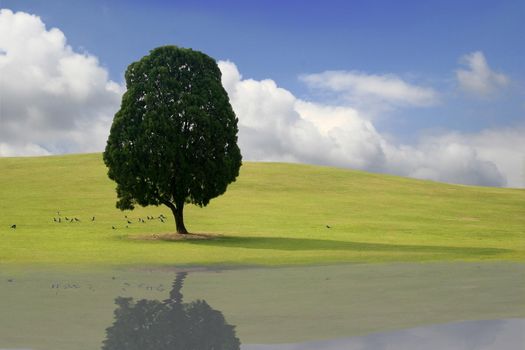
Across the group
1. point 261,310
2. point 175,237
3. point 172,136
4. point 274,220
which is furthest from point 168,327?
point 274,220

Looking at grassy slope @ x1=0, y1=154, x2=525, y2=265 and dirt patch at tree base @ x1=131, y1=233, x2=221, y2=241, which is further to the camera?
dirt patch at tree base @ x1=131, y1=233, x2=221, y2=241

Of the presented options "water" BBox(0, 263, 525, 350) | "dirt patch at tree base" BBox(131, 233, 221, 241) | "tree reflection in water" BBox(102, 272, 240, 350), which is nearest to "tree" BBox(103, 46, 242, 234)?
"dirt patch at tree base" BBox(131, 233, 221, 241)

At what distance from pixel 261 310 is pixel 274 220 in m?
40.0

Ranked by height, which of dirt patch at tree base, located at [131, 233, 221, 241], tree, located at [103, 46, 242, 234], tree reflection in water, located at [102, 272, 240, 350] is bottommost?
tree reflection in water, located at [102, 272, 240, 350]

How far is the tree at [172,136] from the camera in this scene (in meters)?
43.7

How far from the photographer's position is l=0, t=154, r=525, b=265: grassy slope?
3422 cm

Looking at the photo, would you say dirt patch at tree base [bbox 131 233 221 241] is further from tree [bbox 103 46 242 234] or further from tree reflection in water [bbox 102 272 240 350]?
tree reflection in water [bbox 102 272 240 350]

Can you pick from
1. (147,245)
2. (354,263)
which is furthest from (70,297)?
(147,245)

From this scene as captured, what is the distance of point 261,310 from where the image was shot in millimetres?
16484

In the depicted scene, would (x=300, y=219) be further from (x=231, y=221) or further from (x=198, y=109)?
(x=198, y=109)

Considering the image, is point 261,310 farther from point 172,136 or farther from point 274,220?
point 274,220

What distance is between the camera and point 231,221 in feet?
183

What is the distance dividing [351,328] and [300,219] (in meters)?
44.1

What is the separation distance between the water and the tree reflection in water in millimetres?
27
